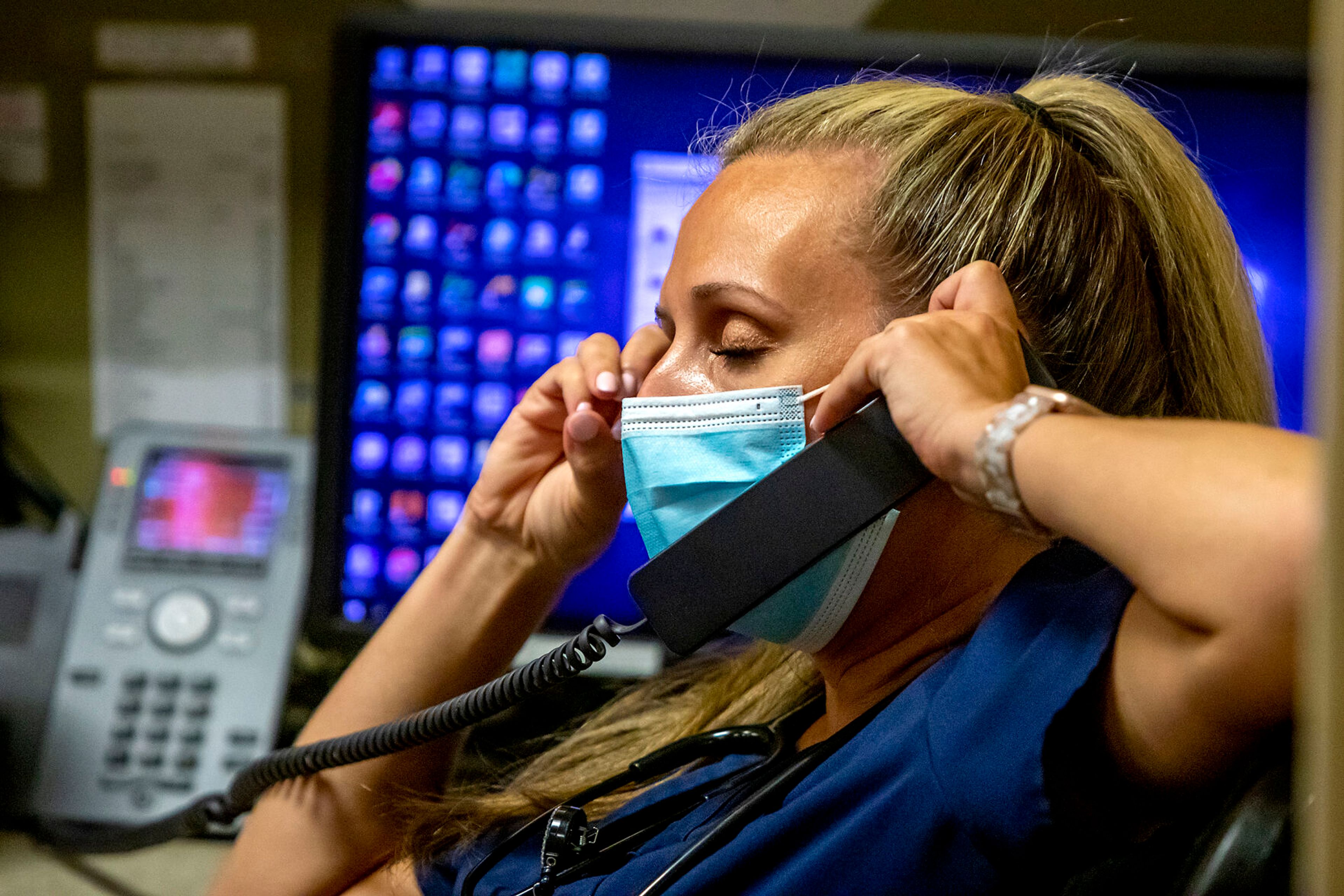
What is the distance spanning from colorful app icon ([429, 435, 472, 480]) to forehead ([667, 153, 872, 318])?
2.18 ft

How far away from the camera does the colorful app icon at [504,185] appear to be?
1.43 m

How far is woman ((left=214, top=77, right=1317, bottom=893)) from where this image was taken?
457 mm

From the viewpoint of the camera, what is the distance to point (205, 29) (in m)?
1.52

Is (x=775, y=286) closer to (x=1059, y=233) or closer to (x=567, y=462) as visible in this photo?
(x=1059, y=233)

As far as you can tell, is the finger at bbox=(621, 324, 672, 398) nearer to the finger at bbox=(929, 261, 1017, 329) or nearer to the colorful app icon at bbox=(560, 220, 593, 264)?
the finger at bbox=(929, 261, 1017, 329)

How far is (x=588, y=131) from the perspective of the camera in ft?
4.66

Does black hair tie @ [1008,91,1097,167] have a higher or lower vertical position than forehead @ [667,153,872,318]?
higher

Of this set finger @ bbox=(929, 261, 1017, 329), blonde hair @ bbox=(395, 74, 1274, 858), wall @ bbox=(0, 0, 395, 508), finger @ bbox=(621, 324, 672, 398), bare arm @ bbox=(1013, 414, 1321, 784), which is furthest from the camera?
wall @ bbox=(0, 0, 395, 508)

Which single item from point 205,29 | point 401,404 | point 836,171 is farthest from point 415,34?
point 836,171

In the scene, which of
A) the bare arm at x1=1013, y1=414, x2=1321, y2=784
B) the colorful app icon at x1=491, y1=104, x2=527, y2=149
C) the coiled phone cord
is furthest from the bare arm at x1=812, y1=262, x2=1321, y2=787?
the colorful app icon at x1=491, y1=104, x2=527, y2=149

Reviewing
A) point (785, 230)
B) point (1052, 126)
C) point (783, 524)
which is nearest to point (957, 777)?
point (783, 524)

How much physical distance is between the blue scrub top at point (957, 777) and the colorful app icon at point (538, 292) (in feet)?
2.84

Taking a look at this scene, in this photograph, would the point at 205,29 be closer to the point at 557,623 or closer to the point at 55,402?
the point at 55,402

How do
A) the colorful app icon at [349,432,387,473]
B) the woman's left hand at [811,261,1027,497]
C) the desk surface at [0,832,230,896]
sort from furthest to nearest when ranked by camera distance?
the colorful app icon at [349,432,387,473]
the desk surface at [0,832,230,896]
the woman's left hand at [811,261,1027,497]
